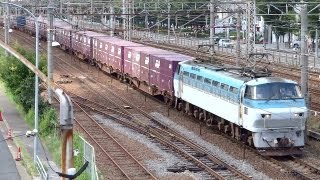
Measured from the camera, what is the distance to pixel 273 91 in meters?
21.6

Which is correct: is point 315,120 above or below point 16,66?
below

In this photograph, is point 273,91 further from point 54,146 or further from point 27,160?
point 27,160

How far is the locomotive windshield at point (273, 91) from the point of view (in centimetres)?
2141

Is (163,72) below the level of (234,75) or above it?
below

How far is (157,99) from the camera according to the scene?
36.3m

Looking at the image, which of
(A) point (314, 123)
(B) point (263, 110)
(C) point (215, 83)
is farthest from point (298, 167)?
(A) point (314, 123)

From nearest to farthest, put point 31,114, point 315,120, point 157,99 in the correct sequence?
point 315,120
point 31,114
point 157,99

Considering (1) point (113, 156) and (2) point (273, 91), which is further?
(1) point (113, 156)

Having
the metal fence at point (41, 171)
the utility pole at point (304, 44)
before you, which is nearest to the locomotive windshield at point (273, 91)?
the utility pole at point (304, 44)

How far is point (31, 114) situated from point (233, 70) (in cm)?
1053

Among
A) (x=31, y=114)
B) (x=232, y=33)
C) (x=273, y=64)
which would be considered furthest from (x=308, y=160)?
(x=232, y=33)

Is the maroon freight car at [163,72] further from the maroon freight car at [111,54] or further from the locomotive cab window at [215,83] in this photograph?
the maroon freight car at [111,54]

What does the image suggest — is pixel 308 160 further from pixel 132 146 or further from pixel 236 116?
pixel 132 146

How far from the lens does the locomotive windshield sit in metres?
21.4
